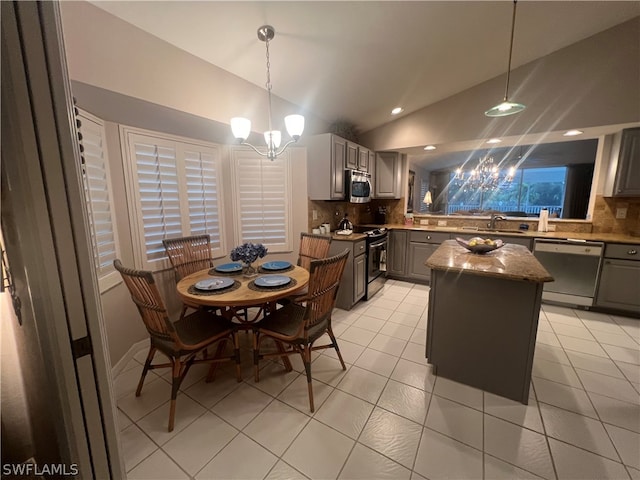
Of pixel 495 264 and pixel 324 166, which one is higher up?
pixel 324 166

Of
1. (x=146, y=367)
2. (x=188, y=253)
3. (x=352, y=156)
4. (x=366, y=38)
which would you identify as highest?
(x=366, y=38)

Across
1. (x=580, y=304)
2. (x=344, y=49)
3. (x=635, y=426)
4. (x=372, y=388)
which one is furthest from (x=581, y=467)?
(x=344, y=49)

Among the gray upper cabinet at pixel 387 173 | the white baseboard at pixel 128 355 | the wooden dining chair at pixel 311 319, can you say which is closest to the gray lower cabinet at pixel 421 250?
the gray upper cabinet at pixel 387 173

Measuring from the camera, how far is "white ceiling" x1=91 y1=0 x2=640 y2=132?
1.82 metres

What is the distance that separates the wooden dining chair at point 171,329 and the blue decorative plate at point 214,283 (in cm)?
30

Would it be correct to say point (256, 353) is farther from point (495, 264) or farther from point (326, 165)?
point (326, 165)

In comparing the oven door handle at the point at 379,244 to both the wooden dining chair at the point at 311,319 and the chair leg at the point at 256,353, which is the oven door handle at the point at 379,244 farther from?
the chair leg at the point at 256,353

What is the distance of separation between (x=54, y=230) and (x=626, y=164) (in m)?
5.05

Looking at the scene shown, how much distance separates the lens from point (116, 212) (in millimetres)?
2242

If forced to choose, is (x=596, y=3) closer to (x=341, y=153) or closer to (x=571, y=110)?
(x=571, y=110)

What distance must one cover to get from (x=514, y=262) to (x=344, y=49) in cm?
231

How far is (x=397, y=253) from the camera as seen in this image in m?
4.36

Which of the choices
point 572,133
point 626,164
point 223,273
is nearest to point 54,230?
point 223,273

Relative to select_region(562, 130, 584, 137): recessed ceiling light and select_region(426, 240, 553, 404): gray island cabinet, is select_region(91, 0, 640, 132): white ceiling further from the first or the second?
select_region(426, 240, 553, 404): gray island cabinet
